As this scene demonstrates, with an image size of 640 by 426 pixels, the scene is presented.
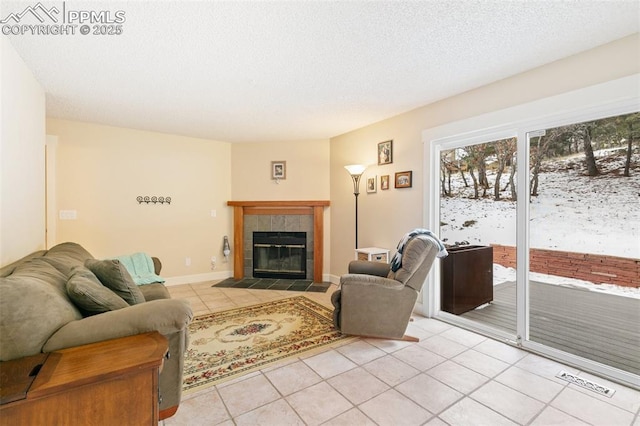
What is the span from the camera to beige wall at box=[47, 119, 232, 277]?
3820mm

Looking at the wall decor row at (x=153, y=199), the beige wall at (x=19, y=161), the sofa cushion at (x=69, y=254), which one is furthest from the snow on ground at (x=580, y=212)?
the wall decor row at (x=153, y=199)

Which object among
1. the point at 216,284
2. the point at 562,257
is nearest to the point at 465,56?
the point at 562,257

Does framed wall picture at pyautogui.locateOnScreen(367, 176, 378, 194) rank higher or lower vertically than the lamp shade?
lower

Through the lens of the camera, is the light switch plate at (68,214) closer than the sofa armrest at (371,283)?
No

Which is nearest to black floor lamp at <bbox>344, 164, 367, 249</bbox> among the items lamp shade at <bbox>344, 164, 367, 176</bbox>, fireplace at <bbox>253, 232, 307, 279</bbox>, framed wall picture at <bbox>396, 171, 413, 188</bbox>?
lamp shade at <bbox>344, 164, 367, 176</bbox>

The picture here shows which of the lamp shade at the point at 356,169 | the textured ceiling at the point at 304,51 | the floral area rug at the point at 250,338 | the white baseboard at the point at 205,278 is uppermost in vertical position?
the textured ceiling at the point at 304,51

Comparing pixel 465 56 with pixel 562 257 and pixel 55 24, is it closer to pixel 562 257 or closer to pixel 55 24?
pixel 562 257

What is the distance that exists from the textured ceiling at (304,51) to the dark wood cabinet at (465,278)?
181 centimetres

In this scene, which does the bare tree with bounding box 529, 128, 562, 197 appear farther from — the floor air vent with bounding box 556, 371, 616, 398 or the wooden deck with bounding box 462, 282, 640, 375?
the floor air vent with bounding box 556, 371, 616, 398

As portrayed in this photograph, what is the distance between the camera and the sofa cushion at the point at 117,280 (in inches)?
67.8

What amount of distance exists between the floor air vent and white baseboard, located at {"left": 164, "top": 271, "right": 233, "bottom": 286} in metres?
4.53

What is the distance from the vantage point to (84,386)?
1000mm

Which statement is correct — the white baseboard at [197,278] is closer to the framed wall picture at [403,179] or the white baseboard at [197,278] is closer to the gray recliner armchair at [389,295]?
the gray recliner armchair at [389,295]

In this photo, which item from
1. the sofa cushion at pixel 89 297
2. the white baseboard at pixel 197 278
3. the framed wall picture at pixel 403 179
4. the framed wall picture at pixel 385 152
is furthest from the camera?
the white baseboard at pixel 197 278
